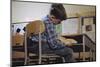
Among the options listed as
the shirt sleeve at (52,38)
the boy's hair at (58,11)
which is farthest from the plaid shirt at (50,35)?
the boy's hair at (58,11)

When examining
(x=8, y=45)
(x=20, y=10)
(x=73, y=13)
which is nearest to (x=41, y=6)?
(x=20, y=10)

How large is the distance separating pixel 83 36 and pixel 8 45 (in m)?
1.02

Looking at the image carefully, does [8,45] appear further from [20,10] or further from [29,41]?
[20,10]

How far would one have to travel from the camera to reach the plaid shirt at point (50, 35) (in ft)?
8.37

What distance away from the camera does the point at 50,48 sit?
2.57 meters

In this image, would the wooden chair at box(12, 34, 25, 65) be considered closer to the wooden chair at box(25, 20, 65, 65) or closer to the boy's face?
the wooden chair at box(25, 20, 65, 65)

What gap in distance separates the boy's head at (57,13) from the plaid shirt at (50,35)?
81mm

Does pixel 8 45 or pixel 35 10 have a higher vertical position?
pixel 35 10

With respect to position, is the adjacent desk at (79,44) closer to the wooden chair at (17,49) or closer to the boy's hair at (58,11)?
the boy's hair at (58,11)

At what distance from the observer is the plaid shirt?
8.37ft

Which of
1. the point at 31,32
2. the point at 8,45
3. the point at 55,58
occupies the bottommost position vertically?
the point at 55,58

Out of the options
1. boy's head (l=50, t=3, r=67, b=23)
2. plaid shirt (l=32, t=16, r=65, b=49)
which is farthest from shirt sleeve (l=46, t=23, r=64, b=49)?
boy's head (l=50, t=3, r=67, b=23)

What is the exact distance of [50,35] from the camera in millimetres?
2572

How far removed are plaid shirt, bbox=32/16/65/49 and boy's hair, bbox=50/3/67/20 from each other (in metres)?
0.11
